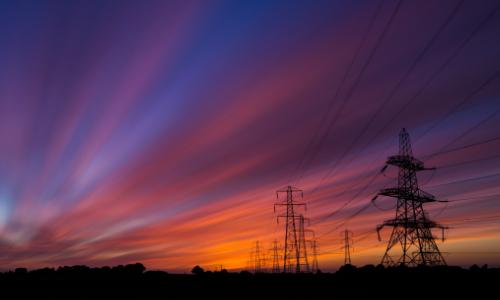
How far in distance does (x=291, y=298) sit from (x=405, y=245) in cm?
3589

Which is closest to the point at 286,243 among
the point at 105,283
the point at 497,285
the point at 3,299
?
the point at 105,283

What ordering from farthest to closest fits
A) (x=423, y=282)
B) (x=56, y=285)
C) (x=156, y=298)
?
(x=56, y=285) < (x=423, y=282) < (x=156, y=298)

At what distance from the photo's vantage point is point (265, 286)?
1694 inches

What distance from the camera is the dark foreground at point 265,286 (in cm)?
3194

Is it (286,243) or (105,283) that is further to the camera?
(286,243)

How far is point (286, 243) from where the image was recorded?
76.2 metres

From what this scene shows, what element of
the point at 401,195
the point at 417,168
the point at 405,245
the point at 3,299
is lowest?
the point at 3,299

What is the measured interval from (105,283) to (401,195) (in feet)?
141

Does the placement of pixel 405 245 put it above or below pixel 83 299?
above

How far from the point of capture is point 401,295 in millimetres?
29156

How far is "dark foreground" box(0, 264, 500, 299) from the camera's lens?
31.9 meters

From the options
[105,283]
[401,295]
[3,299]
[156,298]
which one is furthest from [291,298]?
[105,283]

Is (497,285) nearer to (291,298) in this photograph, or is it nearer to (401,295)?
(401,295)

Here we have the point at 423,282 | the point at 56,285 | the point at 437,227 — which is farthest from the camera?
the point at 437,227
